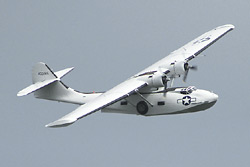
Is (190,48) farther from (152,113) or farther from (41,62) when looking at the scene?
(41,62)

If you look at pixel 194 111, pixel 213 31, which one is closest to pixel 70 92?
pixel 194 111

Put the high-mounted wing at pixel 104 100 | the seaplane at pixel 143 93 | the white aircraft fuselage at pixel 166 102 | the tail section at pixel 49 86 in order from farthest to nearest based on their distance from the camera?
the tail section at pixel 49 86 → the white aircraft fuselage at pixel 166 102 → the seaplane at pixel 143 93 → the high-mounted wing at pixel 104 100

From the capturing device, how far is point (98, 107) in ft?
134

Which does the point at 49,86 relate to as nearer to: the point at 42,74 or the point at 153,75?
the point at 42,74

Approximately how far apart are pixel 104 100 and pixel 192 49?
11480 mm

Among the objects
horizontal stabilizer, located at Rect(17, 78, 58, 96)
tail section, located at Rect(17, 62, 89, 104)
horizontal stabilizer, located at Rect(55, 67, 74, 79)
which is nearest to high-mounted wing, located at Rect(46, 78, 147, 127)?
tail section, located at Rect(17, 62, 89, 104)

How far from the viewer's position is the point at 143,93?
4566cm

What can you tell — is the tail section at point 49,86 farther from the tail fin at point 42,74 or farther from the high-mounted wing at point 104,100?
the high-mounted wing at point 104,100

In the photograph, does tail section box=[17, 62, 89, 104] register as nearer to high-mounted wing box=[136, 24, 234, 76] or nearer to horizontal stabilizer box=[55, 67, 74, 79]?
horizontal stabilizer box=[55, 67, 74, 79]

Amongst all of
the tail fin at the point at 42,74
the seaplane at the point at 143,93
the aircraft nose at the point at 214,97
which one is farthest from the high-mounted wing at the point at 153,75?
the tail fin at the point at 42,74

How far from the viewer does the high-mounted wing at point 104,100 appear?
38406 millimetres

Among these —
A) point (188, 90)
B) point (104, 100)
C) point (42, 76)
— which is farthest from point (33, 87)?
point (188, 90)

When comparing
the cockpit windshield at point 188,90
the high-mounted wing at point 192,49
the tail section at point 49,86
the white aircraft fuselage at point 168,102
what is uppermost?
the high-mounted wing at point 192,49

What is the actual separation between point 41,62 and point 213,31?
15.4 m
